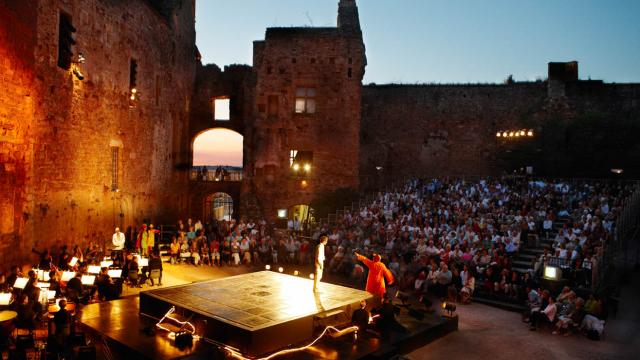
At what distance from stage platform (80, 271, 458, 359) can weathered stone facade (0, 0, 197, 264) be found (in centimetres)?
435

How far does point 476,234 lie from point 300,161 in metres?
10.2

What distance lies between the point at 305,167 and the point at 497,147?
10.3 meters

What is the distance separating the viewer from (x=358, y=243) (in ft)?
54.0

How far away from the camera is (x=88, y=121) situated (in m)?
15.2

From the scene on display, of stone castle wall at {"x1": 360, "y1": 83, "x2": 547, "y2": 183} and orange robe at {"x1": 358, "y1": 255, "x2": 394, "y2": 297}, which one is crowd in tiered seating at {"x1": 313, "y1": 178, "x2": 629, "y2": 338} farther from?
stone castle wall at {"x1": 360, "y1": 83, "x2": 547, "y2": 183}

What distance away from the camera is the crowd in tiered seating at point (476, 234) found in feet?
41.5

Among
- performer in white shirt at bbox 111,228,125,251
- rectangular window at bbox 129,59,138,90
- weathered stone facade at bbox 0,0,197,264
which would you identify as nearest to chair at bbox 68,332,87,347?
weathered stone facade at bbox 0,0,197,264

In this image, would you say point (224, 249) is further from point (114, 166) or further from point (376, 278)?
point (376, 278)

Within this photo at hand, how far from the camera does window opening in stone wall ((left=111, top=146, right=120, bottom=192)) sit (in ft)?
56.6

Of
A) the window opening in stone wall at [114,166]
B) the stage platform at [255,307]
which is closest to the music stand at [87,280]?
the stage platform at [255,307]

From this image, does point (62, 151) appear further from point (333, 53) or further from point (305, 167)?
point (333, 53)

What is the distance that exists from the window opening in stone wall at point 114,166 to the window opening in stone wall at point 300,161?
26.8ft

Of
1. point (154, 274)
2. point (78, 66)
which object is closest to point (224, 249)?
point (154, 274)

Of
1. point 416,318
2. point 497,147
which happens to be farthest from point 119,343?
point 497,147
